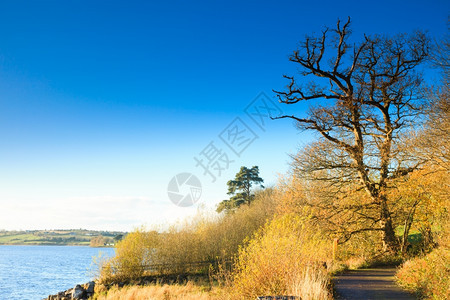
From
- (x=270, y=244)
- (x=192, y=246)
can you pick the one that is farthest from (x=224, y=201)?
(x=270, y=244)

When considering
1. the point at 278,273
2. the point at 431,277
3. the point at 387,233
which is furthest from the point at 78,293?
the point at 431,277

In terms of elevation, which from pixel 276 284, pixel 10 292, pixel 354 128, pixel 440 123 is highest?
pixel 354 128

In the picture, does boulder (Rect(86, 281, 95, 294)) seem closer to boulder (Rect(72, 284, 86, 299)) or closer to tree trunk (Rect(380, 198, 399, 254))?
boulder (Rect(72, 284, 86, 299))

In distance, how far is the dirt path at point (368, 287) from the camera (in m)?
8.38

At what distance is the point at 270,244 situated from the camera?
820 cm

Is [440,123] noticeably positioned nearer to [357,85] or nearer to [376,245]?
[357,85]

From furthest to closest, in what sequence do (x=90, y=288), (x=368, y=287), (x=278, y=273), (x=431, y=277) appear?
(x=90, y=288)
(x=368, y=287)
(x=431, y=277)
(x=278, y=273)

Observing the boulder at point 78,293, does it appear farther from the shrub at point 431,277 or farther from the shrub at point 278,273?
the shrub at point 431,277

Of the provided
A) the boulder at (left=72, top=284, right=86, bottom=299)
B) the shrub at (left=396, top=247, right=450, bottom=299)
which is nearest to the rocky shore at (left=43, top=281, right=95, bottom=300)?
the boulder at (left=72, top=284, right=86, bottom=299)

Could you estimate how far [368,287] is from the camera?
31.4ft

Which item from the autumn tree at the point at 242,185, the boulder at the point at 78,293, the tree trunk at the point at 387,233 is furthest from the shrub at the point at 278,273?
the autumn tree at the point at 242,185

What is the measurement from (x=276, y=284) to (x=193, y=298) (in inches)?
176

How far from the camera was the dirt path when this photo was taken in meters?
8.38

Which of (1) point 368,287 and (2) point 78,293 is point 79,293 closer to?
(2) point 78,293
